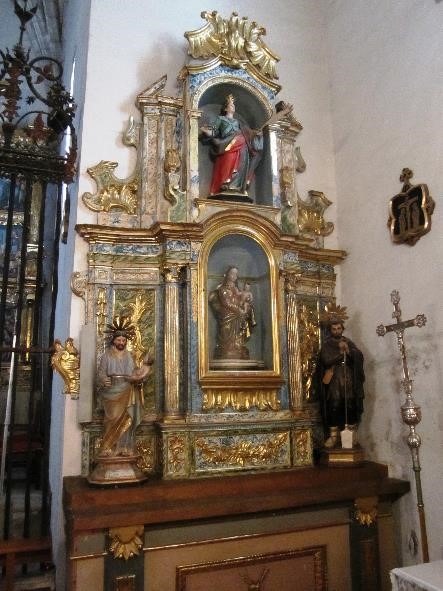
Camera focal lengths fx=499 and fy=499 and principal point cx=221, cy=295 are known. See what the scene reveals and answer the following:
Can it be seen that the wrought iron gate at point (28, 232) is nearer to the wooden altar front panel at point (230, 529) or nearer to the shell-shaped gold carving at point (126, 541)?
the wooden altar front panel at point (230, 529)

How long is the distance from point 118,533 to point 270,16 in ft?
18.7

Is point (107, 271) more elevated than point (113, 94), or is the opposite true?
point (113, 94)

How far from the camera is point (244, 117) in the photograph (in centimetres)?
547

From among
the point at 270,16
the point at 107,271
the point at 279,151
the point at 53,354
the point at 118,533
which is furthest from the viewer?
the point at 270,16

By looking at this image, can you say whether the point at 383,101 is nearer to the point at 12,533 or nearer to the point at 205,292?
the point at 205,292

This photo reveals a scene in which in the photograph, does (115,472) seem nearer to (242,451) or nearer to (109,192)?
(242,451)

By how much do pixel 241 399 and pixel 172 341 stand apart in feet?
2.64

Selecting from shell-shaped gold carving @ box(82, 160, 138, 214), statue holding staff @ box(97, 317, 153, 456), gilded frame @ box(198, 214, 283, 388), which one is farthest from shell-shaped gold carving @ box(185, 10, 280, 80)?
statue holding staff @ box(97, 317, 153, 456)

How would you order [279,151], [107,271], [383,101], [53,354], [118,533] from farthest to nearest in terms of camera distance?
[279,151], [383,101], [107,271], [53,354], [118,533]

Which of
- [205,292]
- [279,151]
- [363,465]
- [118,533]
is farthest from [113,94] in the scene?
[363,465]

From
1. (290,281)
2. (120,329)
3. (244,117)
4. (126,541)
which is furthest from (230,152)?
(126,541)

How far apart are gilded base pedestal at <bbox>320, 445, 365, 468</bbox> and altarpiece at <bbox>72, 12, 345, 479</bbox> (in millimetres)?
207

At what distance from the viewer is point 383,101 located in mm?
4918

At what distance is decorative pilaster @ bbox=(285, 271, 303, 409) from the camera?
4.62 meters
